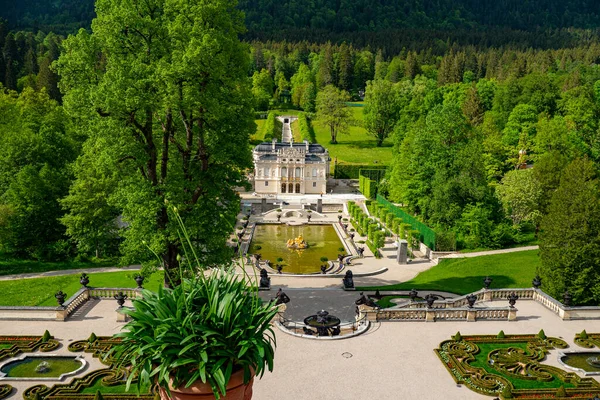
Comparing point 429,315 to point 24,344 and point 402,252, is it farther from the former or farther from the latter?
point 24,344

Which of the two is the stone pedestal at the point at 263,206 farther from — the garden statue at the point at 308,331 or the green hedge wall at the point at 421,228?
the garden statue at the point at 308,331

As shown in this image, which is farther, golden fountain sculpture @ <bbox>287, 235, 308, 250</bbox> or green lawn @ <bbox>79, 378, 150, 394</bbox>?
golden fountain sculpture @ <bbox>287, 235, 308, 250</bbox>

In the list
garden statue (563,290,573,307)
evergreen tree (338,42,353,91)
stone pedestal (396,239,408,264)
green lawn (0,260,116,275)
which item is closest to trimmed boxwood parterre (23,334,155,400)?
green lawn (0,260,116,275)

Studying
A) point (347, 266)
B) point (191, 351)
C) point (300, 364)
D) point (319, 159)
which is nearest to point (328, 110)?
point (319, 159)

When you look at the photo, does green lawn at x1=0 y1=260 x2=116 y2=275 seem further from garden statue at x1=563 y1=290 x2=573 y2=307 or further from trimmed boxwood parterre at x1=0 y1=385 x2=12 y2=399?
garden statue at x1=563 y1=290 x2=573 y2=307

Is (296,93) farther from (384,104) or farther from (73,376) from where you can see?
(73,376)

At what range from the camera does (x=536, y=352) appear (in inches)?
928

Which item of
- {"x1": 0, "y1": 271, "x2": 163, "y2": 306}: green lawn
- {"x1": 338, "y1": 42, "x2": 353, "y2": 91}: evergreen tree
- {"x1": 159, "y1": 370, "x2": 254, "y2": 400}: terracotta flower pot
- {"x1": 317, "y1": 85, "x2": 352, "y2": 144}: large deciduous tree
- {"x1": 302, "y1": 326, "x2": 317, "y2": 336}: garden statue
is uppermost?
{"x1": 338, "y1": 42, "x2": 353, "y2": 91}: evergreen tree

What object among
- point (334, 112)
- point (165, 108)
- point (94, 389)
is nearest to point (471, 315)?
point (94, 389)

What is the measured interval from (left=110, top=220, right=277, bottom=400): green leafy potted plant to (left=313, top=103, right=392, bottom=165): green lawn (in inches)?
3186

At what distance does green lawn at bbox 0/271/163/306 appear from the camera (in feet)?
104

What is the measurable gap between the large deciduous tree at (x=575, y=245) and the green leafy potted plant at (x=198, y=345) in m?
22.9

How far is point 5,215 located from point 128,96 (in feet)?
85.6

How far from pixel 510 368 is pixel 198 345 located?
16.5 meters
